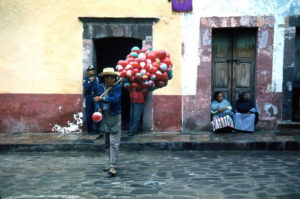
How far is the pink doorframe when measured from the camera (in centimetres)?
923

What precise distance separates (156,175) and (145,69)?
1686 millimetres

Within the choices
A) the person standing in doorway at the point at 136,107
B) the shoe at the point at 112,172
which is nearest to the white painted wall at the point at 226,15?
the person standing in doorway at the point at 136,107

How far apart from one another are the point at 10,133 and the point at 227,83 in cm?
610

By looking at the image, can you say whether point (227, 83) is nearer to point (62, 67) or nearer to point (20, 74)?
point (62, 67)

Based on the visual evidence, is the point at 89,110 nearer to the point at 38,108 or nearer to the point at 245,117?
the point at 38,108

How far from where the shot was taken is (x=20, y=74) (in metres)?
9.49

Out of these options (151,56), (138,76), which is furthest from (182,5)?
(138,76)

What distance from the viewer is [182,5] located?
30.3ft

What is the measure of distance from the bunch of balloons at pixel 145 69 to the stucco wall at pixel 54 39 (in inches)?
143

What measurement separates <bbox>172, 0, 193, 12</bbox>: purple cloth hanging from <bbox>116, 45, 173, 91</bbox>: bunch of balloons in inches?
148

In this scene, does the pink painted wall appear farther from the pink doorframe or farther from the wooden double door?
the wooden double door

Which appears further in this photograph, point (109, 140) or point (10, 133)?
point (10, 133)

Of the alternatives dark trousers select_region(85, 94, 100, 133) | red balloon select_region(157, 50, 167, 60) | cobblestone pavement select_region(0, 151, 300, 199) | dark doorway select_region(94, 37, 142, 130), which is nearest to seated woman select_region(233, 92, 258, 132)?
cobblestone pavement select_region(0, 151, 300, 199)

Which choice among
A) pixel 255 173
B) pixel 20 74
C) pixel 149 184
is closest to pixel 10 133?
pixel 20 74
